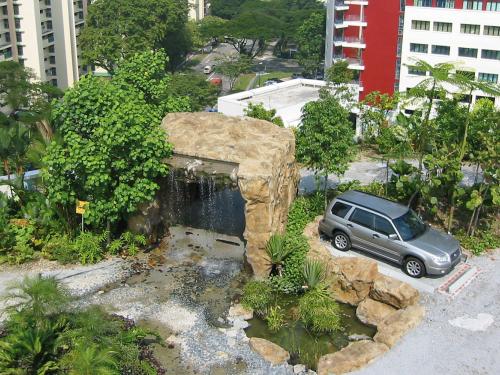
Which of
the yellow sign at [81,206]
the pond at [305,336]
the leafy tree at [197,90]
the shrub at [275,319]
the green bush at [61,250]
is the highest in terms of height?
the yellow sign at [81,206]

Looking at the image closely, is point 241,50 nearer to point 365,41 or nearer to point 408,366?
point 365,41

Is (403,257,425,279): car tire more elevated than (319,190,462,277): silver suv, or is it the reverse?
(319,190,462,277): silver suv

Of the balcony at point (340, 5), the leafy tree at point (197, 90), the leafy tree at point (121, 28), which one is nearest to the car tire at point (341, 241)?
the leafy tree at point (197, 90)

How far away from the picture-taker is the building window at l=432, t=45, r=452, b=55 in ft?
165

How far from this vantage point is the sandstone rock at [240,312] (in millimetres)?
16500

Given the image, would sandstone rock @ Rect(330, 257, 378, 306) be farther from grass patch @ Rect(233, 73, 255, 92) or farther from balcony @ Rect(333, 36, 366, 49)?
grass patch @ Rect(233, 73, 255, 92)

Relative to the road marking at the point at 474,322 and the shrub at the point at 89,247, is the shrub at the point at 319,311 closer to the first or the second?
the road marking at the point at 474,322

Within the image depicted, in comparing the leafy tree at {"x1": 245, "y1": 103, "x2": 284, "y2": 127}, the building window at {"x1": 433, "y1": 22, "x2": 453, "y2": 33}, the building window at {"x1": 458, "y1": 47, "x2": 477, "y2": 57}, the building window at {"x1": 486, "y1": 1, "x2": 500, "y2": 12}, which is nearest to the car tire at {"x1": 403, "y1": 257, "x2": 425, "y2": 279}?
the leafy tree at {"x1": 245, "y1": 103, "x2": 284, "y2": 127}

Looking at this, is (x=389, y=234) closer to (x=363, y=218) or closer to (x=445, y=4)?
(x=363, y=218)

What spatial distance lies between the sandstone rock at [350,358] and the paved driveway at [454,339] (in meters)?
0.21

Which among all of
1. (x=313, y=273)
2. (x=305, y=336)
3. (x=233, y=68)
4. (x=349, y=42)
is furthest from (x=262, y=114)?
(x=233, y=68)

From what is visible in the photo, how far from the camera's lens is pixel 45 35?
66875 mm

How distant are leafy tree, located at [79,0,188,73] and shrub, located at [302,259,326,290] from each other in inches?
2112

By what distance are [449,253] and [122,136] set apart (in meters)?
9.94
